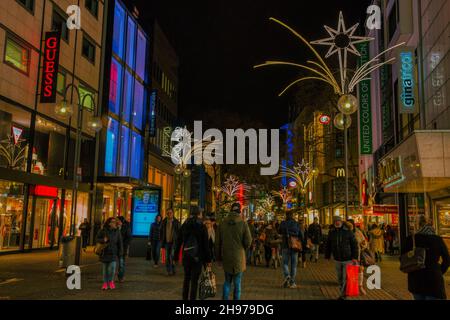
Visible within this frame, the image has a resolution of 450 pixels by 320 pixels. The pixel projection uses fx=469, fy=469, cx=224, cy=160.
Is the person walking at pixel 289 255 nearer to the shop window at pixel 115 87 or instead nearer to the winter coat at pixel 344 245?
the winter coat at pixel 344 245

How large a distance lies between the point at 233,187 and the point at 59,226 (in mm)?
34067

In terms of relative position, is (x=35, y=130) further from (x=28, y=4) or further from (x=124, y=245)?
(x=124, y=245)

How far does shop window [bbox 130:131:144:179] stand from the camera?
36.8 meters

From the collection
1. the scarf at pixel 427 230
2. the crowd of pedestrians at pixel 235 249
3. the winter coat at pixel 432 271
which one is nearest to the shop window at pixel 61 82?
the crowd of pedestrians at pixel 235 249

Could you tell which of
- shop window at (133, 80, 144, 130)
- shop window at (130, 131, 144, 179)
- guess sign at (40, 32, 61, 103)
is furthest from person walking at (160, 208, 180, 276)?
shop window at (133, 80, 144, 130)

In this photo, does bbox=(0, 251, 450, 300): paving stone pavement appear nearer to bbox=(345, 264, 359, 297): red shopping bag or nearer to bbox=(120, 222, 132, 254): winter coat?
bbox=(345, 264, 359, 297): red shopping bag

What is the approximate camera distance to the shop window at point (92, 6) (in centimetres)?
2932

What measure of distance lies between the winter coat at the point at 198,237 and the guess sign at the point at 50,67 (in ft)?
53.9

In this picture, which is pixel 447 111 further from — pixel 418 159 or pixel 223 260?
pixel 223 260

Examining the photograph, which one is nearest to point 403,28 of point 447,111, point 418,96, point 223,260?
point 418,96

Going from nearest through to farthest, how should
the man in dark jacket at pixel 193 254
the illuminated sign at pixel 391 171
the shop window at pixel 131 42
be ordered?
the man in dark jacket at pixel 193 254 < the illuminated sign at pixel 391 171 < the shop window at pixel 131 42

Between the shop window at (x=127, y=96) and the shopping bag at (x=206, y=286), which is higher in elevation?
the shop window at (x=127, y=96)

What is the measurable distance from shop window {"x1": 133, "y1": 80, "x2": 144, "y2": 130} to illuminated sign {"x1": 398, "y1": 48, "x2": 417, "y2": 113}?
69.7 feet

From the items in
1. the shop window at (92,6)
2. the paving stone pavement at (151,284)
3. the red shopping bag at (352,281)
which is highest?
the shop window at (92,6)
